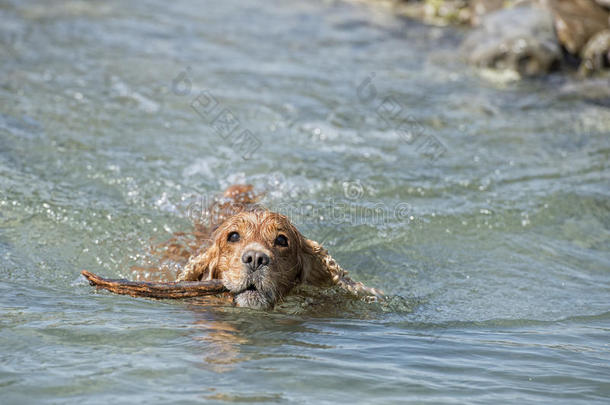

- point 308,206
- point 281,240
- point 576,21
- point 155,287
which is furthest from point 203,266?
point 576,21

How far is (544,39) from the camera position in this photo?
13320 millimetres

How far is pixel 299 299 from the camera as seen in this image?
542 centimetres

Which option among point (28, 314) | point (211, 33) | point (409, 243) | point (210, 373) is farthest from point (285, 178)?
point (211, 33)

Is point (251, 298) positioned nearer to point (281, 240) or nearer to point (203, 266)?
point (281, 240)

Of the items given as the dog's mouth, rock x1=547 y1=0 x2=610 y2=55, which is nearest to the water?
the dog's mouth

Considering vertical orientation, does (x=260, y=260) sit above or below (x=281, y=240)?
below

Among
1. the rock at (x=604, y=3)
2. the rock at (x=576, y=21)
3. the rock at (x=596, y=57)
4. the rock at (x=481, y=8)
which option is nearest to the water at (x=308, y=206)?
the rock at (x=596, y=57)

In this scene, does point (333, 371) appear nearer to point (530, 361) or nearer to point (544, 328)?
point (530, 361)

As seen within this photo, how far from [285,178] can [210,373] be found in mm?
4342

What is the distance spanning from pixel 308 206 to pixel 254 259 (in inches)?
102

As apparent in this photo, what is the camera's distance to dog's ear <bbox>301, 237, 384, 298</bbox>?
5.61 m

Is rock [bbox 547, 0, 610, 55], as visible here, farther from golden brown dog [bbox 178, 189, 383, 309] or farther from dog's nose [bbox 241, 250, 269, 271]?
dog's nose [bbox 241, 250, 269, 271]

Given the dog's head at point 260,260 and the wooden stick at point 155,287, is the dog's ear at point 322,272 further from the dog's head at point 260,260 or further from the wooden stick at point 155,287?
the wooden stick at point 155,287

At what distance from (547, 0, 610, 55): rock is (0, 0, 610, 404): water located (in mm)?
1390
